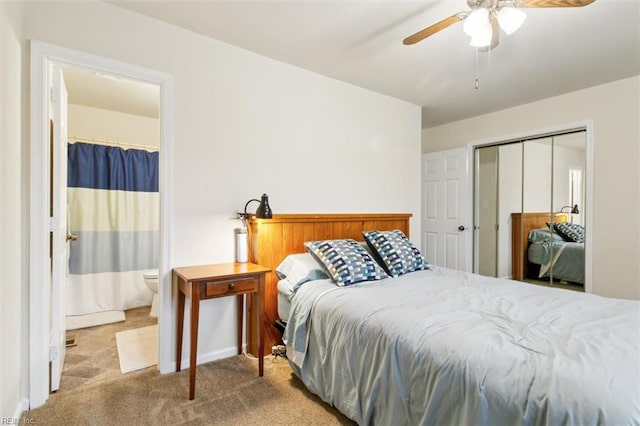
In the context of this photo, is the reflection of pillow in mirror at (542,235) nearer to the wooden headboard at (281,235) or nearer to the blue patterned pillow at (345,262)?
the wooden headboard at (281,235)

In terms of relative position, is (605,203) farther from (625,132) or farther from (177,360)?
(177,360)

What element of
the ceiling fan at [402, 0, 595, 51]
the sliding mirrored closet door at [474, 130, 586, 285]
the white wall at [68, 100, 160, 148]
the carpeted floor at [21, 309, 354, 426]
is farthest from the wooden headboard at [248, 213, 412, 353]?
the sliding mirrored closet door at [474, 130, 586, 285]

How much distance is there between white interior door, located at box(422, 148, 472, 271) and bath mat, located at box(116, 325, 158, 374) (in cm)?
350

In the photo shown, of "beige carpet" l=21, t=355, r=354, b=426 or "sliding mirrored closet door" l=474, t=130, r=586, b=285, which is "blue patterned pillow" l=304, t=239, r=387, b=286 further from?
"sliding mirrored closet door" l=474, t=130, r=586, b=285

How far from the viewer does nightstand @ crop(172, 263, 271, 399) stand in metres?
1.97

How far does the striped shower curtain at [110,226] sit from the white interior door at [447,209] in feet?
11.8

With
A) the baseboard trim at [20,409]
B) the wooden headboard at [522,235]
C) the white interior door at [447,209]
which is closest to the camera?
the baseboard trim at [20,409]

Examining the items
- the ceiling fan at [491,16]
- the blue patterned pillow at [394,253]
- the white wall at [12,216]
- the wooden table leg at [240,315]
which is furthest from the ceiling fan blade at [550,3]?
the wooden table leg at [240,315]

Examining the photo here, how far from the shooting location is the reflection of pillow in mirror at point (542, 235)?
368 centimetres

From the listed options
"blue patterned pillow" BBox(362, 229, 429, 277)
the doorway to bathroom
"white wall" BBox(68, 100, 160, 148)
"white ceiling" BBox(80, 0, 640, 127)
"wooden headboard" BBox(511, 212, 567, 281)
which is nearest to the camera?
"white ceiling" BBox(80, 0, 640, 127)

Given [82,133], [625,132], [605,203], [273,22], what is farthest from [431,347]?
[82,133]

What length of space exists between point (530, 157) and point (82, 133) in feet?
17.1

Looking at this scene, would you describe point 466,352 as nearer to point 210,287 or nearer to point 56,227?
point 210,287

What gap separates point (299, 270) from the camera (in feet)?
7.77
